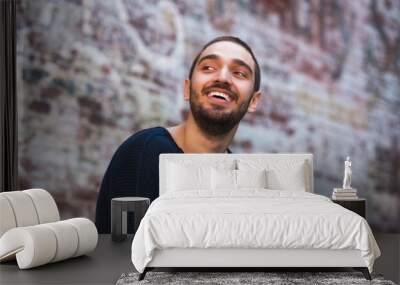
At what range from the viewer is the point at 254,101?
729cm

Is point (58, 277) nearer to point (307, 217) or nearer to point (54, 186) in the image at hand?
point (307, 217)

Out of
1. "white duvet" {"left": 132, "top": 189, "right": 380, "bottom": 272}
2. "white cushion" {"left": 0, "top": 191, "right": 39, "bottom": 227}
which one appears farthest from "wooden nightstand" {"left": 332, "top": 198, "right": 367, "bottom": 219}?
"white cushion" {"left": 0, "top": 191, "right": 39, "bottom": 227}

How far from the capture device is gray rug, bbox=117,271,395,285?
4.64 metres

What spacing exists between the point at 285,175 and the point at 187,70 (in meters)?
1.70

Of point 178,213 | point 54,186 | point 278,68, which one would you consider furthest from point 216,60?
point 178,213

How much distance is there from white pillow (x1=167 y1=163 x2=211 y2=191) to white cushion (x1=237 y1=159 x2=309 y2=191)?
47 cm

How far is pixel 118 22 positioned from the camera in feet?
24.0

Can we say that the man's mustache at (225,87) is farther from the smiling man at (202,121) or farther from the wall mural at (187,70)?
the wall mural at (187,70)

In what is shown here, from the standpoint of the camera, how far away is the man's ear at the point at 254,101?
23.9 ft

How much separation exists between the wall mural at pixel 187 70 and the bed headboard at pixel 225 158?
21 centimetres

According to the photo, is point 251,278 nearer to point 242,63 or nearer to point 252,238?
point 252,238

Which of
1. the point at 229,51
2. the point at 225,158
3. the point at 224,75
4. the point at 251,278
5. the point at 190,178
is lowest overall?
the point at 251,278

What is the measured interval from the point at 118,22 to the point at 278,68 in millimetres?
1878

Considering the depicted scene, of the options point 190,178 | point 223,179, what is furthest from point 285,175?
point 190,178
